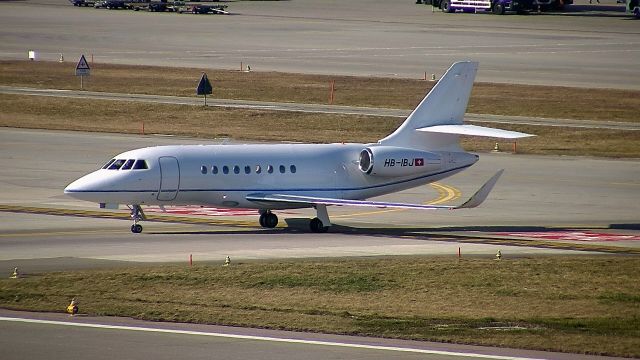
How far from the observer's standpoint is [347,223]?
50906 millimetres

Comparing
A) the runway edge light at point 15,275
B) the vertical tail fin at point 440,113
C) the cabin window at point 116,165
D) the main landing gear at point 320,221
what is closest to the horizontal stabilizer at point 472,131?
the vertical tail fin at point 440,113

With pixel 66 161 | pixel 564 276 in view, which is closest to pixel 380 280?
pixel 564 276

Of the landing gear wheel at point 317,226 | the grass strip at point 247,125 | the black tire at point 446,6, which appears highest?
the black tire at point 446,6

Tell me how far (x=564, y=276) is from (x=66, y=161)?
31.0 metres

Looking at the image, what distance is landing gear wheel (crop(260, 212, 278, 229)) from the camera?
4909 cm

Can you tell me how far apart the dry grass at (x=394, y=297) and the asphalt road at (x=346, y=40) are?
184ft

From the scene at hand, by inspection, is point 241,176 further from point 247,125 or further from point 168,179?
point 247,125

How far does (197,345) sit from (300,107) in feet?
175

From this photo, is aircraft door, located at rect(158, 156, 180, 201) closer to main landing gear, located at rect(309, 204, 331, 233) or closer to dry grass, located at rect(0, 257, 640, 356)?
main landing gear, located at rect(309, 204, 331, 233)

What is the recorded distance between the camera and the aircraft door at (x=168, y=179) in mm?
46531

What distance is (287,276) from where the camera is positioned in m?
38.6

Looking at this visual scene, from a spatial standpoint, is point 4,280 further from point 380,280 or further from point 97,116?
point 97,116

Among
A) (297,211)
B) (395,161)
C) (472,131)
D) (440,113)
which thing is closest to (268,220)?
(297,211)

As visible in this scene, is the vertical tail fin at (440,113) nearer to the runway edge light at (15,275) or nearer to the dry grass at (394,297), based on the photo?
the dry grass at (394,297)
